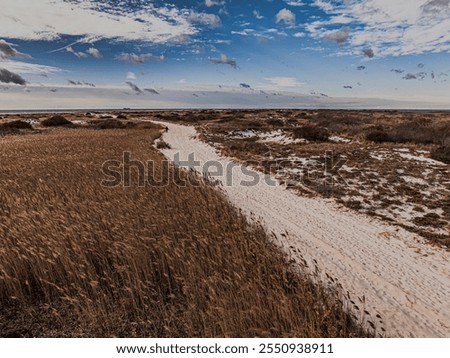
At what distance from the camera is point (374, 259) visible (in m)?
7.42

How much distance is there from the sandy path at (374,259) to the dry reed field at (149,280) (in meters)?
1.05

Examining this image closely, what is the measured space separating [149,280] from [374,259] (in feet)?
17.7

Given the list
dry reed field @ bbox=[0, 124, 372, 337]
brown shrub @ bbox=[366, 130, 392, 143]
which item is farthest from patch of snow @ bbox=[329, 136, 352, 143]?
dry reed field @ bbox=[0, 124, 372, 337]

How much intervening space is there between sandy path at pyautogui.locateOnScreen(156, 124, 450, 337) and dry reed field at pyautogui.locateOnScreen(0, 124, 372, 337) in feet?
3.45

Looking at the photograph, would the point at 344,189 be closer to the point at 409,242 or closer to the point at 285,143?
the point at 409,242

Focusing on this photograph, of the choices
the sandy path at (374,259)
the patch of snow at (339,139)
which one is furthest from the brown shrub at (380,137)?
the sandy path at (374,259)

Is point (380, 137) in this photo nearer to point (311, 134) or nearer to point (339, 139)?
point (339, 139)

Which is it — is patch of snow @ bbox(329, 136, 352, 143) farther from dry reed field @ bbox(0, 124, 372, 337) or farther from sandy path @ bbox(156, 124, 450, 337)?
dry reed field @ bbox(0, 124, 372, 337)

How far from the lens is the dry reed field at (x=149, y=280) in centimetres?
446

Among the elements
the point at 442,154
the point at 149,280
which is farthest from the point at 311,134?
A: the point at 149,280

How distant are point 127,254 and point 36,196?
16.9 ft

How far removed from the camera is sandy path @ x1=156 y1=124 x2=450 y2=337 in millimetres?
5375

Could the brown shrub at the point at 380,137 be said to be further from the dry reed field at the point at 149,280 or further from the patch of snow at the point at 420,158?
the dry reed field at the point at 149,280

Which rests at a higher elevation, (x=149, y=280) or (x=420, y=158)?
(x=420, y=158)
